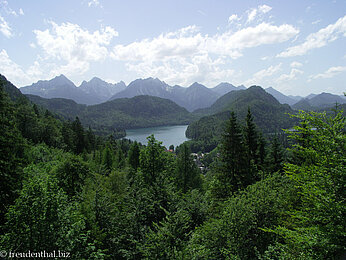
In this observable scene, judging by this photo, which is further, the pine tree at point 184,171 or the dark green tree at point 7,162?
the pine tree at point 184,171

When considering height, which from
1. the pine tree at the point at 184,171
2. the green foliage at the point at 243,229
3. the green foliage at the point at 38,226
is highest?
the green foliage at the point at 38,226

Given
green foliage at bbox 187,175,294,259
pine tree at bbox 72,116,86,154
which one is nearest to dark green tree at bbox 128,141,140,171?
green foliage at bbox 187,175,294,259

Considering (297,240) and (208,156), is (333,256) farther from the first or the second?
(208,156)

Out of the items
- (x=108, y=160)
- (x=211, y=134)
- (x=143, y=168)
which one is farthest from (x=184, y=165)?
(x=211, y=134)

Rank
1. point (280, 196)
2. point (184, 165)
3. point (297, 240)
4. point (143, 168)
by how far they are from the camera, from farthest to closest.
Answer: point (184, 165) → point (143, 168) → point (280, 196) → point (297, 240)

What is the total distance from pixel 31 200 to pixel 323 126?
12.4 meters

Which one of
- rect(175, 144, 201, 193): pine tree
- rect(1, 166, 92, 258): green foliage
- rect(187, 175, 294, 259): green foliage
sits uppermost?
rect(1, 166, 92, 258): green foliage

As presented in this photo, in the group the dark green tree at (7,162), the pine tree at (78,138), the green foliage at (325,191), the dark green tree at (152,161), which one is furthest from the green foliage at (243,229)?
the pine tree at (78,138)

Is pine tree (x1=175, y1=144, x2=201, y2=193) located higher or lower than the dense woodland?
lower

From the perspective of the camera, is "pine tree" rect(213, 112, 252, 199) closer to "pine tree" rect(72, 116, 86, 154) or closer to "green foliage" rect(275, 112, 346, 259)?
"green foliage" rect(275, 112, 346, 259)

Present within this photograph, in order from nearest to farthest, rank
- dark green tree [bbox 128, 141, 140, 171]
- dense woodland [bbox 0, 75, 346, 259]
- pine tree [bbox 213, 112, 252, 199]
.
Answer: dense woodland [bbox 0, 75, 346, 259], pine tree [bbox 213, 112, 252, 199], dark green tree [bbox 128, 141, 140, 171]

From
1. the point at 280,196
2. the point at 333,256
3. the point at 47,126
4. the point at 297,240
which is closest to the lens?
the point at 333,256

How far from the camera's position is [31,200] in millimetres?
8148

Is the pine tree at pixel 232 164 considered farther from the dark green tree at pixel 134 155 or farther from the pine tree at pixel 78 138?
the pine tree at pixel 78 138
